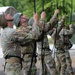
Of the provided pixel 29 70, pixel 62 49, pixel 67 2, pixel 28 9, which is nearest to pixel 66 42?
pixel 62 49

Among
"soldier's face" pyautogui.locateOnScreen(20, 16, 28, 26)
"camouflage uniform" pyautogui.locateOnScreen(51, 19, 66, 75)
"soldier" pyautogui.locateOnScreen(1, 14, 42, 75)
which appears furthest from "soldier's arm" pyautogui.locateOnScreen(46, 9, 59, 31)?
"camouflage uniform" pyautogui.locateOnScreen(51, 19, 66, 75)

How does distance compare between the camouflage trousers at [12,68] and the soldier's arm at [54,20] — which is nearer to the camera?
the camouflage trousers at [12,68]

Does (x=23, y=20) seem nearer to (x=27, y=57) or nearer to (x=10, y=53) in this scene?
(x=10, y=53)

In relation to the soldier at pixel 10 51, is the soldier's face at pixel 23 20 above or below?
above

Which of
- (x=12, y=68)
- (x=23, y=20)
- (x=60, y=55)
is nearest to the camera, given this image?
(x=12, y=68)

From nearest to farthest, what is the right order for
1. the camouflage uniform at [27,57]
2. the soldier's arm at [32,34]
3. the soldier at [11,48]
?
the soldier's arm at [32,34]
the soldier at [11,48]
the camouflage uniform at [27,57]

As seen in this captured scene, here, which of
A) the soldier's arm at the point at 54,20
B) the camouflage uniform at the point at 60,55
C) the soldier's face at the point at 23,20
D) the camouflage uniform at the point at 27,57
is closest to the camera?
the soldier's face at the point at 23,20

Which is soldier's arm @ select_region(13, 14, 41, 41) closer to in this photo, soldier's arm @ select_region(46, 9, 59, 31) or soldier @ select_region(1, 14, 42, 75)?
soldier @ select_region(1, 14, 42, 75)

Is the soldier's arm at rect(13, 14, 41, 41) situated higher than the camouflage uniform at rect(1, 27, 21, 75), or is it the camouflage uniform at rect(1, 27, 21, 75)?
the soldier's arm at rect(13, 14, 41, 41)

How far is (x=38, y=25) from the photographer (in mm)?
6359

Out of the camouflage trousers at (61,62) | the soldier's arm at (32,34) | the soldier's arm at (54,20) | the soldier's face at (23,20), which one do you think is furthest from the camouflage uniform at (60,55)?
the soldier's arm at (32,34)

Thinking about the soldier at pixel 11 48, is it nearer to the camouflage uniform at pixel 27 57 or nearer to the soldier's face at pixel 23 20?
the soldier's face at pixel 23 20

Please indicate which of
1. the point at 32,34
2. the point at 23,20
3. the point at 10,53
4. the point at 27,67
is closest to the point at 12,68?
the point at 10,53

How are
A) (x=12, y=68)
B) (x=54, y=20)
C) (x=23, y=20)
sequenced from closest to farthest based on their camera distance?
(x=12, y=68) → (x=23, y=20) → (x=54, y=20)
